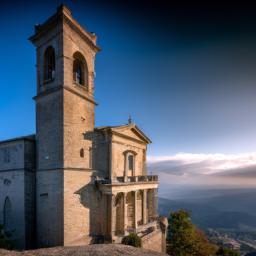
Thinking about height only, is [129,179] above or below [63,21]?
below

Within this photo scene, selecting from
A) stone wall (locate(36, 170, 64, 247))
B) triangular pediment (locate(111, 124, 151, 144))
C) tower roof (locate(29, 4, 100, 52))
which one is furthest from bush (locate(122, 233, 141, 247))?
tower roof (locate(29, 4, 100, 52))

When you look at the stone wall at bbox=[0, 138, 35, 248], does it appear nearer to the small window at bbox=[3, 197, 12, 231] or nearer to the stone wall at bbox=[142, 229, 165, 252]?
the small window at bbox=[3, 197, 12, 231]

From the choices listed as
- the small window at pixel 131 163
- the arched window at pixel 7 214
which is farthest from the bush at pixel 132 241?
the arched window at pixel 7 214

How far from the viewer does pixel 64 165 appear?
60.0ft

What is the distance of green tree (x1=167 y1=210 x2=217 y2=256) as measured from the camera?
25516mm

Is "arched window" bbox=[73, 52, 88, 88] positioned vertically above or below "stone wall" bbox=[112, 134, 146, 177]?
above

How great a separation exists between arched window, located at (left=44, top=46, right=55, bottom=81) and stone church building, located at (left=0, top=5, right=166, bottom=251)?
108mm

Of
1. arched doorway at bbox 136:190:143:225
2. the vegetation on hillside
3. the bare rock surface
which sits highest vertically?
the bare rock surface

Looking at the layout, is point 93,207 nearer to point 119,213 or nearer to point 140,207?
point 119,213

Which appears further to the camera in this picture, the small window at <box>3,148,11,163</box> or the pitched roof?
the pitched roof

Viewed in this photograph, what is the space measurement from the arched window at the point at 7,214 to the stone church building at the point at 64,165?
0.10 meters

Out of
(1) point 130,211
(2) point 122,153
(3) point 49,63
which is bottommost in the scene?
(1) point 130,211

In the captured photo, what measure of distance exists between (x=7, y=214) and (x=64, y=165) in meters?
9.11

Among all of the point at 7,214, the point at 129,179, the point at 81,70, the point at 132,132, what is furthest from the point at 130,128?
the point at 7,214
